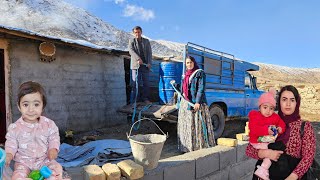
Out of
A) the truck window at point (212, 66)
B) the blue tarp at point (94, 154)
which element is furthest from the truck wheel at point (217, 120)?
the blue tarp at point (94, 154)

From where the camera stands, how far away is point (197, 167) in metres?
3.95

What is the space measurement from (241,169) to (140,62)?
343 cm

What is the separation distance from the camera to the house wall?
22.9 feet

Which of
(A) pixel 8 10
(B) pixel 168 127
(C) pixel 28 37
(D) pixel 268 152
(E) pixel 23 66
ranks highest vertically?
(A) pixel 8 10

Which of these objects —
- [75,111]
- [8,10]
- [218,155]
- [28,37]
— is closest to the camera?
[218,155]

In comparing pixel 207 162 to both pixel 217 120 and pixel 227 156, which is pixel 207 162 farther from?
pixel 217 120

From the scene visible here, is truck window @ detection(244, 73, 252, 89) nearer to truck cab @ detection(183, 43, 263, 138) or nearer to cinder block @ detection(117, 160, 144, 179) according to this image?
truck cab @ detection(183, 43, 263, 138)

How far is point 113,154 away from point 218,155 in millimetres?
1727

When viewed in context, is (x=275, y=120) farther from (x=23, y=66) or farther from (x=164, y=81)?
(x=23, y=66)

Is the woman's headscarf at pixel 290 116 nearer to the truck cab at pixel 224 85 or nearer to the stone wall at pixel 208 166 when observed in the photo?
the stone wall at pixel 208 166

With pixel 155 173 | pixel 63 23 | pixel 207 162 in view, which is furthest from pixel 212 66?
pixel 63 23

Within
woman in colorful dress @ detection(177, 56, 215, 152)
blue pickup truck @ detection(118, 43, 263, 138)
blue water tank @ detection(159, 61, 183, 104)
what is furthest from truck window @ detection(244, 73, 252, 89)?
woman in colorful dress @ detection(177, 56, 215, 152)

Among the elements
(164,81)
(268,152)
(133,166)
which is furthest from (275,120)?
(164,81)

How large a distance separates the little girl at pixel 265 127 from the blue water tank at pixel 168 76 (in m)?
4.25
